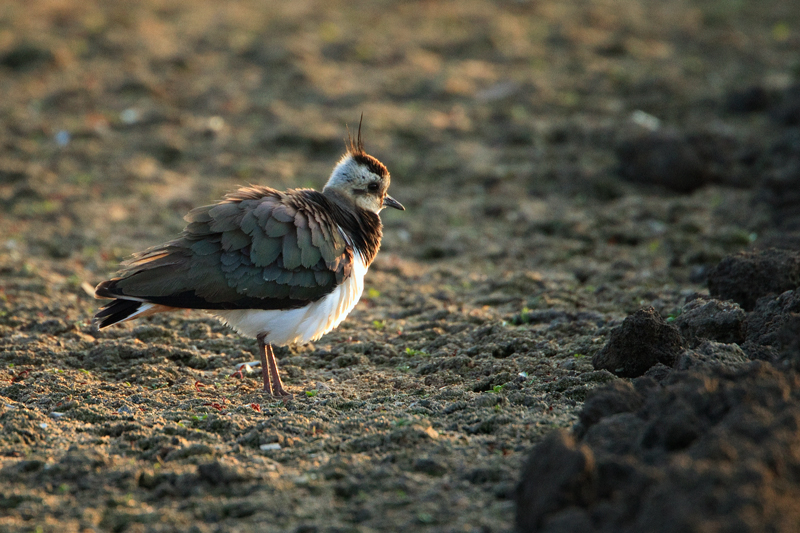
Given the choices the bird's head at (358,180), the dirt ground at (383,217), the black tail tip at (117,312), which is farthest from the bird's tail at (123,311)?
the bird's head at (358,180)

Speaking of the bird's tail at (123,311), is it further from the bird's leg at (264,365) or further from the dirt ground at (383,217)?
the bird's leg at (264,365)

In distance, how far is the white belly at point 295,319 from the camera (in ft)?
17.4

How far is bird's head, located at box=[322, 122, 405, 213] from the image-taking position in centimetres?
605

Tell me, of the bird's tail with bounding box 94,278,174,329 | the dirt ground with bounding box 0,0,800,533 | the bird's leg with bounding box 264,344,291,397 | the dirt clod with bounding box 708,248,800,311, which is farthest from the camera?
the dirt clod with bounding box 708,248,800,311

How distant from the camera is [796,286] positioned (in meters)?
5.70

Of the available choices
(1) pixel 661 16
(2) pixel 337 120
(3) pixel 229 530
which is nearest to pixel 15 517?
(3) pixel 229 530

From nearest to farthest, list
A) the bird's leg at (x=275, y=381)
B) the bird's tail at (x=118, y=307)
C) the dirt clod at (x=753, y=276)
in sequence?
the bird's tail at (x=118, y=307) < the bird's leg at (x=275, y=381) < the dirt clod at (x=753, y=276)

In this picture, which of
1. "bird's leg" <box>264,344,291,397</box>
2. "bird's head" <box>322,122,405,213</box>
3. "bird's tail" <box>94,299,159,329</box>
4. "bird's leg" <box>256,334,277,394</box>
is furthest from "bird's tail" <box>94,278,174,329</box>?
"bird's head" <box>322,122,405,213</box>

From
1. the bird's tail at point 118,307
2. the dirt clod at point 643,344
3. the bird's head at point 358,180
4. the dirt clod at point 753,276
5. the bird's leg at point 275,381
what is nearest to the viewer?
the dirt clod at point 643,344

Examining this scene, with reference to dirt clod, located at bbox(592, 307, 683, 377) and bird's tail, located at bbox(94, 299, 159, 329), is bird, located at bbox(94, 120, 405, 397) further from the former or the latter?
dirt clod, located at bbox(592, 307, 683, 377)

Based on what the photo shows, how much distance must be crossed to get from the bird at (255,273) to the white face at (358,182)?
499 millimetres

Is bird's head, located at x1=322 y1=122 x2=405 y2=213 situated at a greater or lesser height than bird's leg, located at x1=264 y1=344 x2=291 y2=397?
greater

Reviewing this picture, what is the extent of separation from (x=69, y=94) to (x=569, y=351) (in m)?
8.78

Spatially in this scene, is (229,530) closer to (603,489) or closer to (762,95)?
(603,489)
